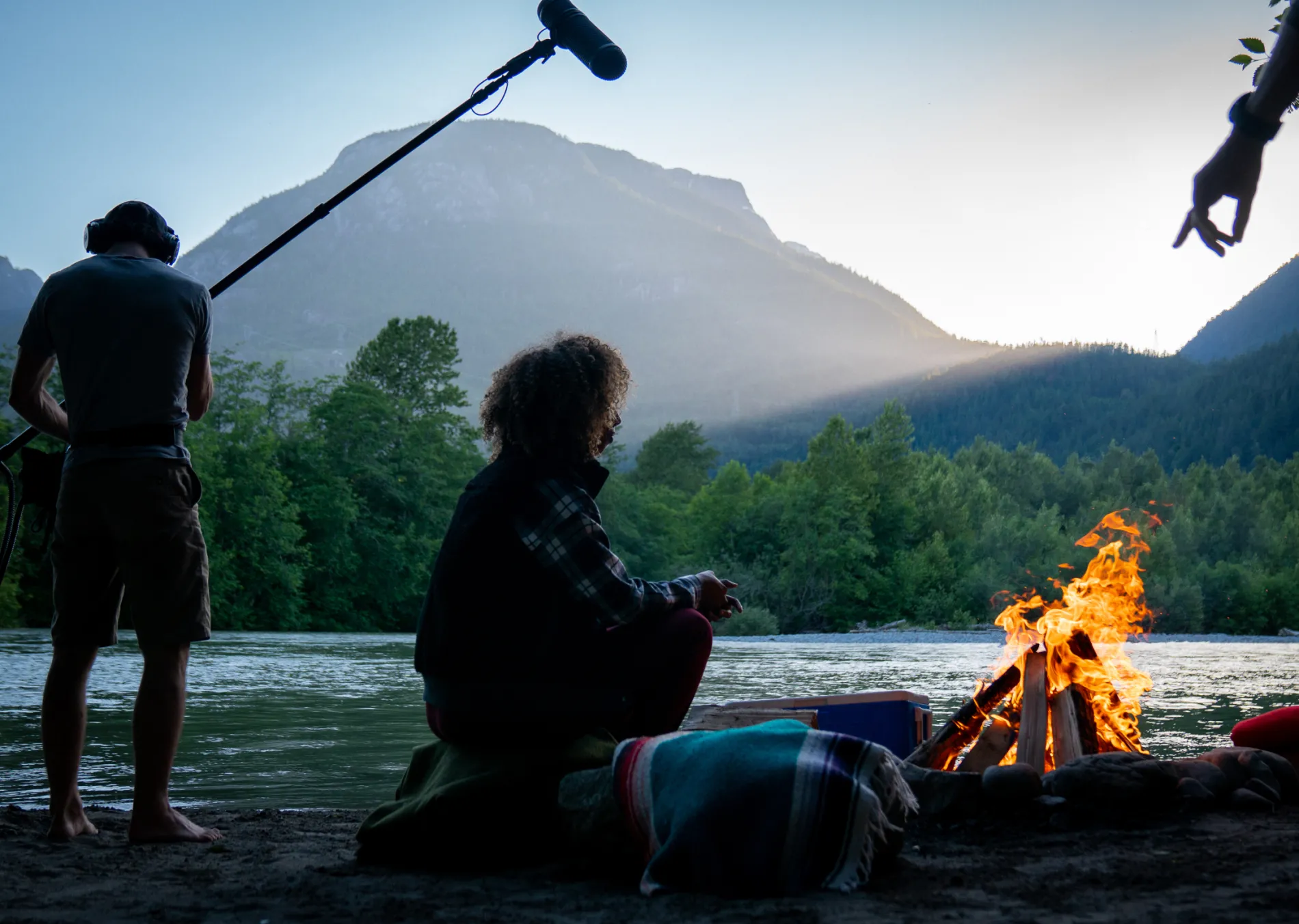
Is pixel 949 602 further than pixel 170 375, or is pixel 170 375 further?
pixel 949 602

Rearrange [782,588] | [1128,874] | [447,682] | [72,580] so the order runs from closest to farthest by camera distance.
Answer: [1128,874] → [447,682] → [72,580] → [782,588]

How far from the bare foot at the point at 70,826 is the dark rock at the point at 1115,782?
3.15 m

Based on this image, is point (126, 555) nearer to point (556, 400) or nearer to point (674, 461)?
point (556, 400)

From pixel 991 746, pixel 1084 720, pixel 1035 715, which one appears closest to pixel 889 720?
pixel 991 746

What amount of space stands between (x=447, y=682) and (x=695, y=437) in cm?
8283

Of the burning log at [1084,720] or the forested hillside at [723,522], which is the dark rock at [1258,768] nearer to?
the burning log at [1084,720]

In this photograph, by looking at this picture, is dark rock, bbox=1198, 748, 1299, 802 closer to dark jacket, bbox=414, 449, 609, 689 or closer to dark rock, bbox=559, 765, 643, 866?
dark rock, bbox=559, 765, 643, 866

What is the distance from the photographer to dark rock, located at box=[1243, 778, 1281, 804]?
412 cm

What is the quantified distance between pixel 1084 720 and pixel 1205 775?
0.67 m

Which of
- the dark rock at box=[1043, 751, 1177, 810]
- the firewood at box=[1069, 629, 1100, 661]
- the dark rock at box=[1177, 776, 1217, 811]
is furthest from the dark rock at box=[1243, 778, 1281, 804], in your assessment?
the firewood at box=[1069, 629, 1100, 661]

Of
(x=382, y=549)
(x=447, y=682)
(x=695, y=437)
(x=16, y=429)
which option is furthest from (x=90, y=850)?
(x=695, y=437)

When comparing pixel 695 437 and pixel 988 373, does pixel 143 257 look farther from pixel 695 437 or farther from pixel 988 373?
pixel 988 373

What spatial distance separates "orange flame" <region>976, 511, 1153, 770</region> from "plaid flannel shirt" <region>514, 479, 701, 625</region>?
204 cm

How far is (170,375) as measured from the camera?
3816mm
